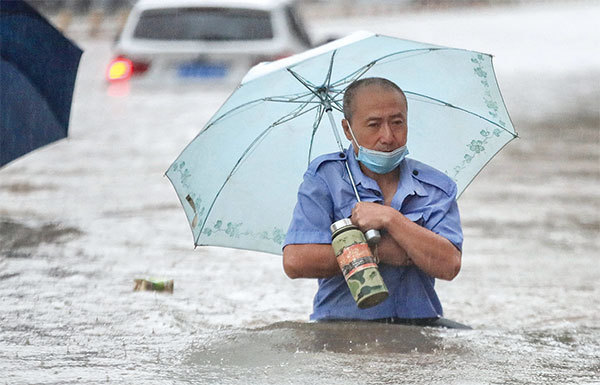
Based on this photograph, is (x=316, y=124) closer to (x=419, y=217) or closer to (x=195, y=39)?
(x=419, y=217)

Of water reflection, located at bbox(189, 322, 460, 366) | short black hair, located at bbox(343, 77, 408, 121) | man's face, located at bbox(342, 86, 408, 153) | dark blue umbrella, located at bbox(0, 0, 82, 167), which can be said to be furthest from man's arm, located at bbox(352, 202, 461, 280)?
dark blue umbrella, located at bbox(0, 0, 82, 167)

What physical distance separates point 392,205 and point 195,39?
8.33 m

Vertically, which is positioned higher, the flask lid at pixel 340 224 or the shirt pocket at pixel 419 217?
the shirt pocket at pixel 419 217

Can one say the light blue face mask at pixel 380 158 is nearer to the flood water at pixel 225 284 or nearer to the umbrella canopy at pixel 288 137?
the umbrella canopy at pixel 288 137

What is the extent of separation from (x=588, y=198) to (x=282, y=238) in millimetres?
5927

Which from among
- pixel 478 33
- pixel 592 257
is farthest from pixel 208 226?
pixel 478 33

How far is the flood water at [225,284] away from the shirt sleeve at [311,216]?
501 mm

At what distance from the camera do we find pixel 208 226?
4.98 m

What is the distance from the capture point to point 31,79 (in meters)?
5.62

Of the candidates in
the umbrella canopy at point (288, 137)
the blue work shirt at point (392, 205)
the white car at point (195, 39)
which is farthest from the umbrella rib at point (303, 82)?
the white car at point (195, 39)

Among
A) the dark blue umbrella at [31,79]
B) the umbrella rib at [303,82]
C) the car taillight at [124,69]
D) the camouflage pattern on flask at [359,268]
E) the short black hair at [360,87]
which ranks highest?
the car taillight at [124,69]

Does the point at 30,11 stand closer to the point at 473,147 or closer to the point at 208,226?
the point at 208,226

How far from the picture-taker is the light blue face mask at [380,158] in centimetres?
432

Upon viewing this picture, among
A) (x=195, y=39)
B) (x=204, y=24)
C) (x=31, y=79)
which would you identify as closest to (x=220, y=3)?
(x=204, y=24)
